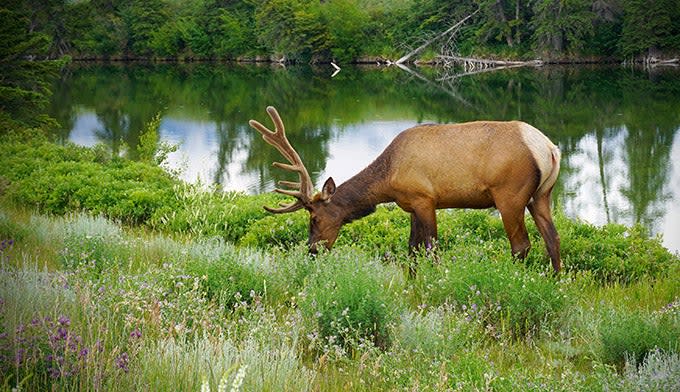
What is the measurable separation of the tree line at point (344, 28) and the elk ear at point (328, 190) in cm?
4666

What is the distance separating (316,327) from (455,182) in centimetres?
329

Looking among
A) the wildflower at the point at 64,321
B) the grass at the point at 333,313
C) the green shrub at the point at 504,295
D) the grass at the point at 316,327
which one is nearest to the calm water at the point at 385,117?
the grass at the point at 333,313

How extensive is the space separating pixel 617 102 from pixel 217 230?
29.7 m

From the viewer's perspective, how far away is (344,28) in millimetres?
77688

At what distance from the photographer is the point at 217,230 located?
1195 cm

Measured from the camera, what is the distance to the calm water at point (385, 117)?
20.2 meters

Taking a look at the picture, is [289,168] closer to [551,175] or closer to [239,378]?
[551,175]

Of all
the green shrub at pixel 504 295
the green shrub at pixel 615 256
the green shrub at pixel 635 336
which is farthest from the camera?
the green shrub at pixel 615 256

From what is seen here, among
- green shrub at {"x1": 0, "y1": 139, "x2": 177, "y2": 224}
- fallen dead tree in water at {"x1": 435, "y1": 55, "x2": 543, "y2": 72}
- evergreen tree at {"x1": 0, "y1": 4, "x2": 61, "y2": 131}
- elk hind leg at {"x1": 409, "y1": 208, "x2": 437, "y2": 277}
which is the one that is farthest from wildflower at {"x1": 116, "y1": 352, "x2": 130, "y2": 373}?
A: fallen dead tree in water at {"x1": 435, "y1": 55, "x2": 543, "y2": 72}

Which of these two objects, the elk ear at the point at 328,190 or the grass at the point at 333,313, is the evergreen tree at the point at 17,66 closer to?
the grass at the point at 333,313

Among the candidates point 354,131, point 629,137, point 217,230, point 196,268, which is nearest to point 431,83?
point 354,131

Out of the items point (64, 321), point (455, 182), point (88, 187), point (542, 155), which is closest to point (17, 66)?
point (88, 187)

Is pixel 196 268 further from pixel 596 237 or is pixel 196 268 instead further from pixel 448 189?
pixel 596 237

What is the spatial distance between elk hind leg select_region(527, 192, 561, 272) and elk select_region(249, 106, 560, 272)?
0.01 meters
